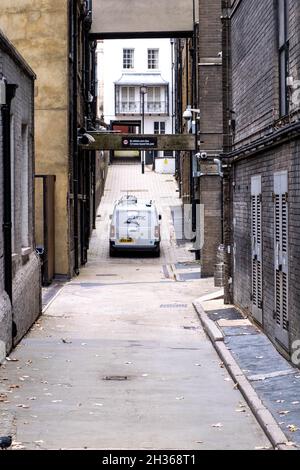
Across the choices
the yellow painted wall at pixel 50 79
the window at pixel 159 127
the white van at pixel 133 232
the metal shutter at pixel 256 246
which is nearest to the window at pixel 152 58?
the window at pixel 159 127

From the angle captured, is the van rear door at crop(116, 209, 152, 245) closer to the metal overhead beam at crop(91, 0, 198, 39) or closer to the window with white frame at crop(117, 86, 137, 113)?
the metal overhead beam at crop(91, 0, 198, 39)

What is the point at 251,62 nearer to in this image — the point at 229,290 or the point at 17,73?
the point at 17,73

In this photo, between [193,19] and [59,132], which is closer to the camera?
[59,132]

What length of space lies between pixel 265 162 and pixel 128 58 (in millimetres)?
59761

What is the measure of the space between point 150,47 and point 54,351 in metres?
59.9

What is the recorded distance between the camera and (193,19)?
32344 millimetres

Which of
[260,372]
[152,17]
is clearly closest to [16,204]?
[260,372]

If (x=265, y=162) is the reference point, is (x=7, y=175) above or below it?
below

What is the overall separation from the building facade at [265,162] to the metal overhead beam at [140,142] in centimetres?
1233

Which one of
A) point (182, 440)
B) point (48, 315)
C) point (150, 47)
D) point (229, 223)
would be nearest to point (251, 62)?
point (229, 223)

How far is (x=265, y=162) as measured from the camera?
15.3 m

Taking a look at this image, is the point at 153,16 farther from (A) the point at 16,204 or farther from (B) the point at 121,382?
(B) the point at 121,382

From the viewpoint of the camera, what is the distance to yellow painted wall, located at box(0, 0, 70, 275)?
89.8 feet
